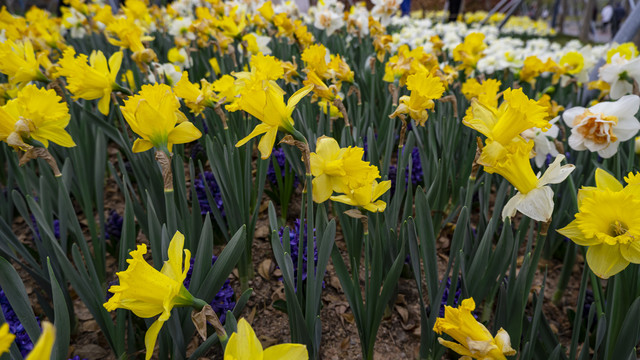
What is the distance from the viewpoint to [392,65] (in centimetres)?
173

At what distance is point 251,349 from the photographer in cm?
58

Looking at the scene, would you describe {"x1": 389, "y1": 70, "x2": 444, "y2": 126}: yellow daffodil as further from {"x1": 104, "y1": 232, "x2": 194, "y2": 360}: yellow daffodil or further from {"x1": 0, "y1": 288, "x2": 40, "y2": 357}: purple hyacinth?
{"x1": 0, "y1": 288, "x2": 40, "y2": 357}: purple hyacinth

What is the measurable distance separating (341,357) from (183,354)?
19.6 inches

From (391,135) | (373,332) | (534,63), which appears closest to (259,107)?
(373,332)

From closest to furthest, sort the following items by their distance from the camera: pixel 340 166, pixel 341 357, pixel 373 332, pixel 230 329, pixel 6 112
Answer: pixel 230 329 < pixel 340 166 < pixel 6 112 < pixel 373 332 < pixel 341 357

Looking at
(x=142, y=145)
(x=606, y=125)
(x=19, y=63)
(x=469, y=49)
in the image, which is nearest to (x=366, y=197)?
(x=142, y=145)

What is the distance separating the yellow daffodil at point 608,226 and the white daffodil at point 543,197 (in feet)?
0.17

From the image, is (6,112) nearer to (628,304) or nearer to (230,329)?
(230,329)

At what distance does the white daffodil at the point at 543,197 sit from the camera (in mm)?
865

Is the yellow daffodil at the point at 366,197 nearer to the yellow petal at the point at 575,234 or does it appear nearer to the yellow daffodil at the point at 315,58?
the yellow petal at the point at 575,234

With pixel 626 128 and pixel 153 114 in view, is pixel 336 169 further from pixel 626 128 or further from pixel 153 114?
pixel 626 128

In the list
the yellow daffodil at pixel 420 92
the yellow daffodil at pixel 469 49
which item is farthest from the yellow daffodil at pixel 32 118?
the yellow daffodil at pixel 469 49

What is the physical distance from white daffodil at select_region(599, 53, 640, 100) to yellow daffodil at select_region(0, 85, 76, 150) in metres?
2.11

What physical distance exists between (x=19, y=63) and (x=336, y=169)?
1412 mm
